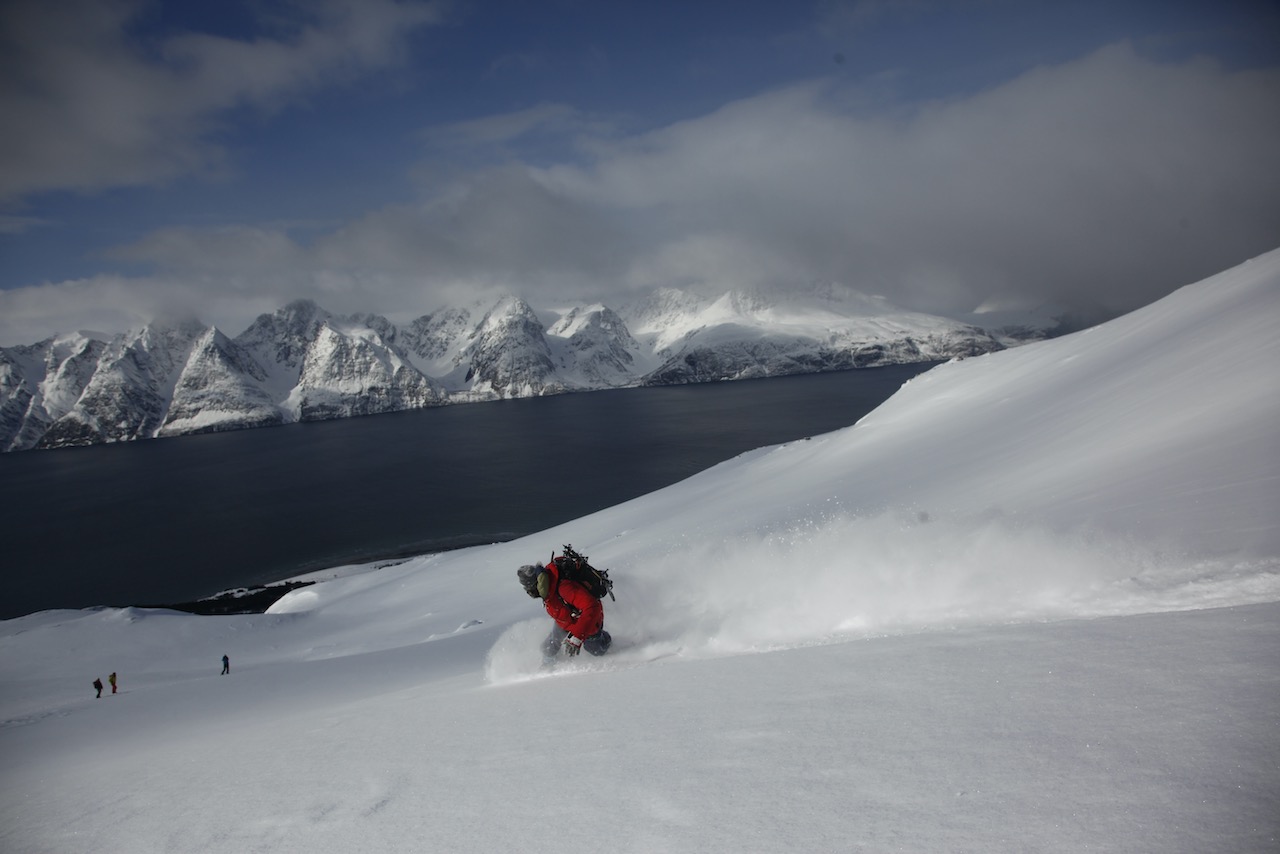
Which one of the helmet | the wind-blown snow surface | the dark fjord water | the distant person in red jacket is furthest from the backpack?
the dark fjord water

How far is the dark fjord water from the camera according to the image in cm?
5997

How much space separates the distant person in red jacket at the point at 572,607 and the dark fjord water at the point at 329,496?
53.2 metres

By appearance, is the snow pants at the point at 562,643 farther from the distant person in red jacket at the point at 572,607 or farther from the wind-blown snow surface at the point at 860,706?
the wind-blown snow surface at the point at 860,706

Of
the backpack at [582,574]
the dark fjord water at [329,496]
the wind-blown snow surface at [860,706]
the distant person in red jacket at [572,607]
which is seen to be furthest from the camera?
the dark fjord water at [329,496]

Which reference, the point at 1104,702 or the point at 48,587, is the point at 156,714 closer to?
the point at 1104,702

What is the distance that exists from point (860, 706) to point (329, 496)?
9653 centimetres

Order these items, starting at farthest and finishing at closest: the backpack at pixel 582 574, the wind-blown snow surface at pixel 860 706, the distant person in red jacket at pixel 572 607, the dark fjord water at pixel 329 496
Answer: the dark fjord water at pixel 329 496, the backpack at pixel 582 574, the distant person in red jacket at pixel 572 607, the wind-blown snow surface at pixel 860 706

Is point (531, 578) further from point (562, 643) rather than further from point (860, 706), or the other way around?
point (860, 706)

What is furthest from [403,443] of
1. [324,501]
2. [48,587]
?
[48,587]

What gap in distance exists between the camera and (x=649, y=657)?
25.8 ft

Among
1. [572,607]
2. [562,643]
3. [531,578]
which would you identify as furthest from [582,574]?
[562,643]

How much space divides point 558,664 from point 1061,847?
6.75m

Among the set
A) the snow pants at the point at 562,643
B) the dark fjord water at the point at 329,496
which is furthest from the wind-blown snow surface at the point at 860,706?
the dark fjord water at the point at 329,496

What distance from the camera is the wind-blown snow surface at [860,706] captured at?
9.68 feet
